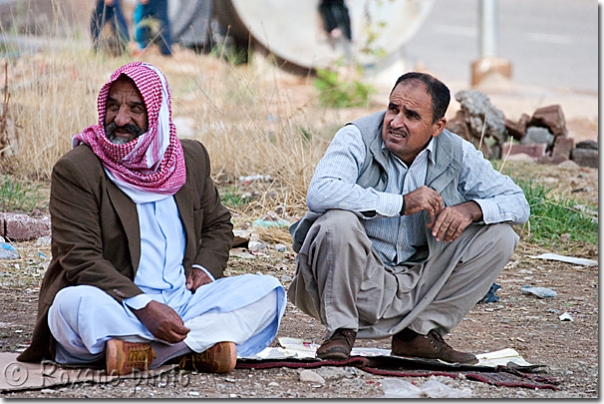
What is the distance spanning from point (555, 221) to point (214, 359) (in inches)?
141

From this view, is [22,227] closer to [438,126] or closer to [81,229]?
[81,229]

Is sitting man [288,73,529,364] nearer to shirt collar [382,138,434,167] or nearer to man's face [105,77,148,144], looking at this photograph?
shirt collar [382,138,434,167]

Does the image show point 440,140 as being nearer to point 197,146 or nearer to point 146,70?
point 197,146

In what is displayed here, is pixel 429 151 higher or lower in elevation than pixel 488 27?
lower

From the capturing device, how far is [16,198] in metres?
6.13

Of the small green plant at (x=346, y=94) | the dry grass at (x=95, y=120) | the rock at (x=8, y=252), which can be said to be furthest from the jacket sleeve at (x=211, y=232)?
the small green plant at (x=346, y=94)

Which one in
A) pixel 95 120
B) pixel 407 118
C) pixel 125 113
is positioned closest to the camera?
pixel 125 113

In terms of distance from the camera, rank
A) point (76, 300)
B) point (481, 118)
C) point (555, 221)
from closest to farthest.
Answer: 1. point (76, 300)
2. point (555, 221)
3. point (481, 118)

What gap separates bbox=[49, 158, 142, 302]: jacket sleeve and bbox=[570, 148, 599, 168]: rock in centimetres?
603

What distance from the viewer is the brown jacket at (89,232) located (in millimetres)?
3193

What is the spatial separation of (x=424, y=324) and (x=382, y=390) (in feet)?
1.96

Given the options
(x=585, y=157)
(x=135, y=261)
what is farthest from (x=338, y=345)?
(x=585, y=157)

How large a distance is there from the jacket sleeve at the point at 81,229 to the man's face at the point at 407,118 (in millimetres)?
1187

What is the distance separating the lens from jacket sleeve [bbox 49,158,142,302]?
3189 mm
